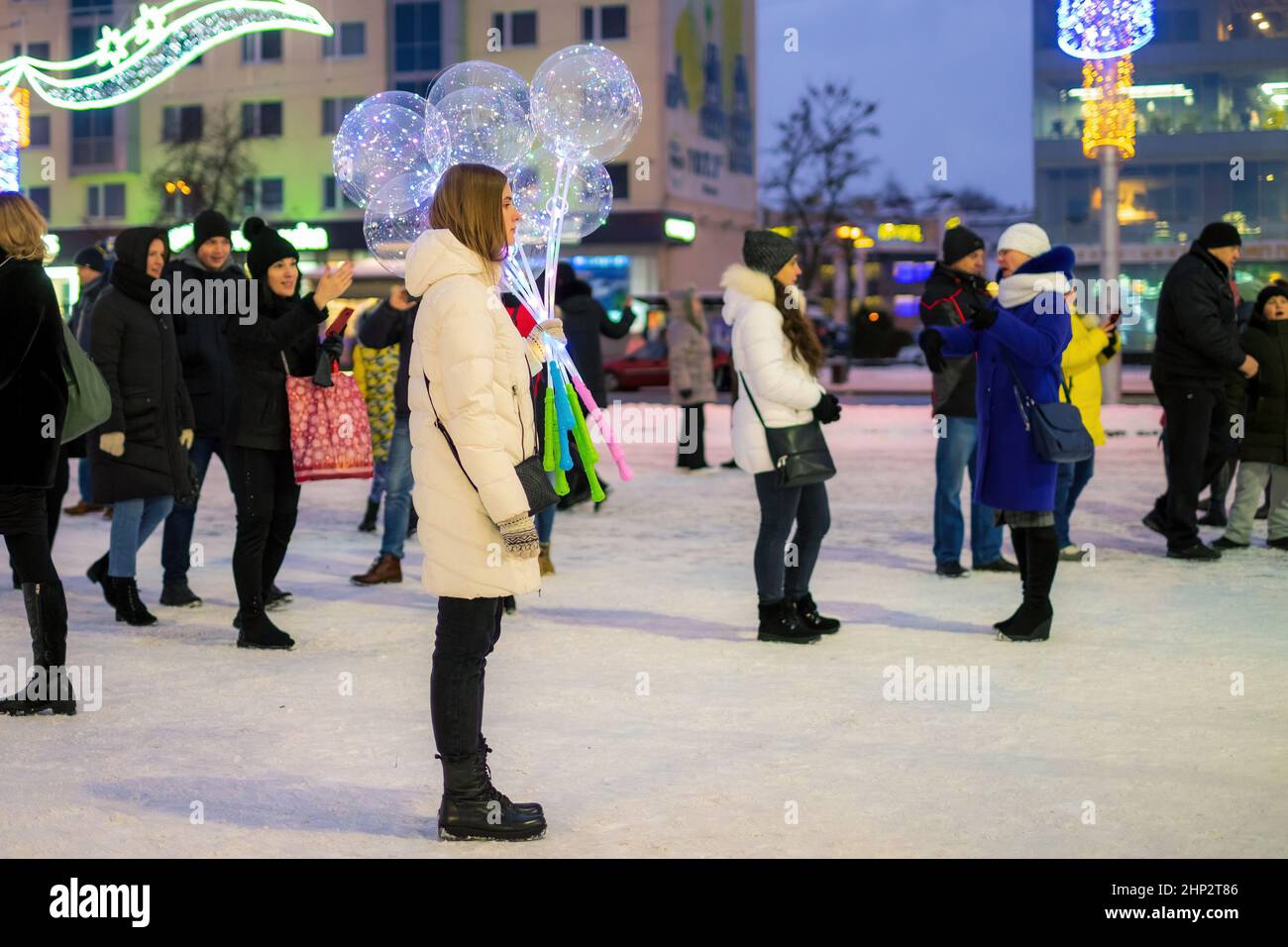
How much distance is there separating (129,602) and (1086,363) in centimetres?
555

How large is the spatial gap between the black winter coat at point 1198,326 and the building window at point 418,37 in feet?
147

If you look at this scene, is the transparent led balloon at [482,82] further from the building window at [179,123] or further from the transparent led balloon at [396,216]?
the building window at [179,123]

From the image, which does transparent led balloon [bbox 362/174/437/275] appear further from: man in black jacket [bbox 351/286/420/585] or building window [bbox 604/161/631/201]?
building window [bbox 604/161/631/201]

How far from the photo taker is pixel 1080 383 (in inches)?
406

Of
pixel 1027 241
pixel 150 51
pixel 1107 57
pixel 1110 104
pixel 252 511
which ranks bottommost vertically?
pixel 252 511

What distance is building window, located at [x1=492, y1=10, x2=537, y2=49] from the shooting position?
52.6 metres

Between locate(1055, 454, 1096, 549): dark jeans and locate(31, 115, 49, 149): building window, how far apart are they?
5404 centimetres

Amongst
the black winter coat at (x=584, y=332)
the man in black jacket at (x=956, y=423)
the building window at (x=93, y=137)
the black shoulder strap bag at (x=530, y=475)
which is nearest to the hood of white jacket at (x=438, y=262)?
the black shoulder strap bag at (x=530, y=475)

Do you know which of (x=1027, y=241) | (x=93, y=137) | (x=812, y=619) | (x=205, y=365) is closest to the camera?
(x=812, y=619)

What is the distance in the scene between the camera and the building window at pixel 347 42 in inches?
2128

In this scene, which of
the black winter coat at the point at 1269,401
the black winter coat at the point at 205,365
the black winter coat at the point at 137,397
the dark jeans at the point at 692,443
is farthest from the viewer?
the dark jeans at the point at 692,443

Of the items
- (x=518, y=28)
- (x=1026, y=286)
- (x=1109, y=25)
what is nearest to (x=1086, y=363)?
(x=1026, y=286)

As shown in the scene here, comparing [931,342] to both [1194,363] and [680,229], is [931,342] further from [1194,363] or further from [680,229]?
[680,229]
